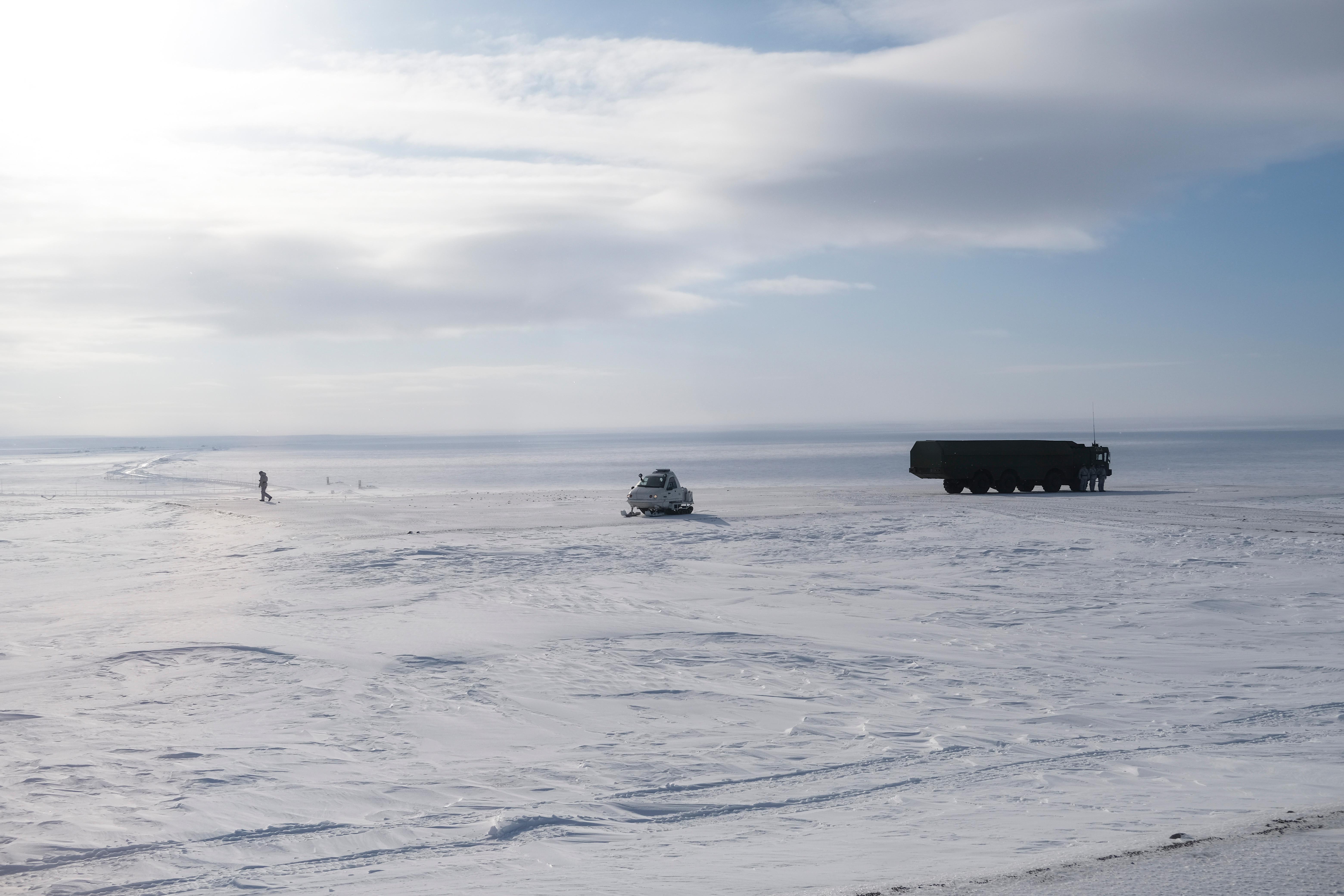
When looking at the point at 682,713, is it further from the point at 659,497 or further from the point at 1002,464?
the point at 1002,464

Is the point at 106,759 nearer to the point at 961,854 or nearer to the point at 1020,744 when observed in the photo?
the point at 961,854

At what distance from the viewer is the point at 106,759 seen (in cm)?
1007

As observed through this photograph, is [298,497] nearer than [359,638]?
No

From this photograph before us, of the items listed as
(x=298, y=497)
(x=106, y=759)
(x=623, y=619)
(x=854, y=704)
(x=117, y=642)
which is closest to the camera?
(x=106, y=759)

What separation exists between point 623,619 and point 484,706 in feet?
18.5

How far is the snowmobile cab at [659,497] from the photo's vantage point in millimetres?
37656

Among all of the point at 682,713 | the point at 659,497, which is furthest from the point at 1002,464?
the point at 682,713

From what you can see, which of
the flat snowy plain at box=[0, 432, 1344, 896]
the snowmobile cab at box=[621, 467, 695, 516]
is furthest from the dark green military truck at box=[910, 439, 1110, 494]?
the flat snowy plain at box=[0, 432, 1344, 896]

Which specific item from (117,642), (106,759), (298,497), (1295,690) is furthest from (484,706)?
(298,497)

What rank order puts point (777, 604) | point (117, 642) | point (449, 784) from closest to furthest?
point (449, 784) → point (117, 642) → point (777, 604)

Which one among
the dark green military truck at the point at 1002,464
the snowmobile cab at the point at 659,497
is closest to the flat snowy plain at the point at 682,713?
the snowmobile cab at the point at 659,497

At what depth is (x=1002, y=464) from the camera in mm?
47188

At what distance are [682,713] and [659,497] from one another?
25744 millimetres

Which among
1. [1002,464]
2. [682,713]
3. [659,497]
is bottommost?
[682,713]
